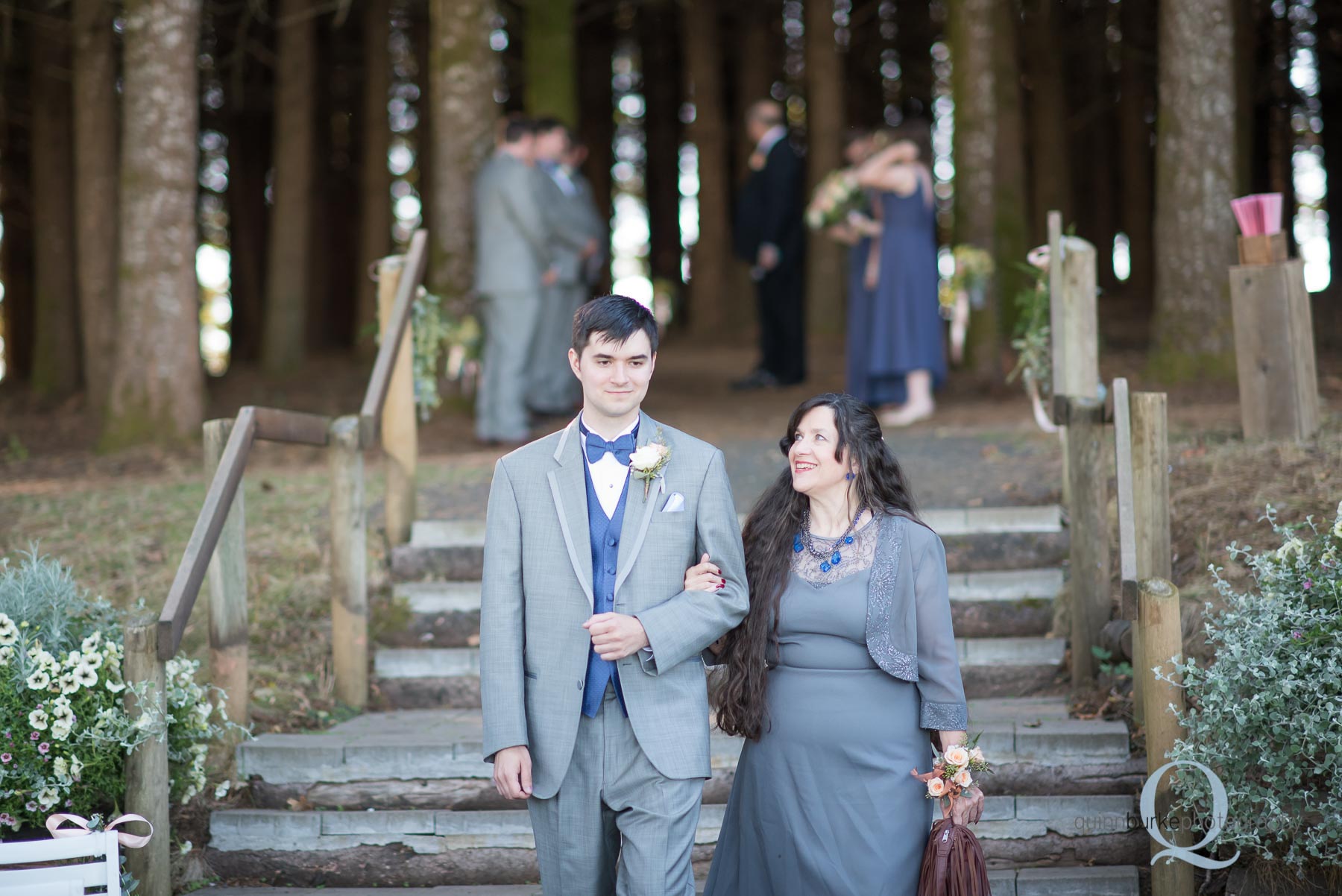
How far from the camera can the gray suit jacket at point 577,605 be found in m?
3.09

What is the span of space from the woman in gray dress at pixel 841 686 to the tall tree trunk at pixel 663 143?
20.3 meters

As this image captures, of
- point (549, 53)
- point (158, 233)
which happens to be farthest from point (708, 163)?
point (158, 233)

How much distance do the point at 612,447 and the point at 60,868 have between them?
1.95 m

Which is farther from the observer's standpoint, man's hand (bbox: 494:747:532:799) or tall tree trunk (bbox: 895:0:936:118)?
tall tree trunk (bbox: 895:0:936:118)

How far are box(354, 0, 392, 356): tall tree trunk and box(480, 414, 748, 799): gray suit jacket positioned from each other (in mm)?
13694

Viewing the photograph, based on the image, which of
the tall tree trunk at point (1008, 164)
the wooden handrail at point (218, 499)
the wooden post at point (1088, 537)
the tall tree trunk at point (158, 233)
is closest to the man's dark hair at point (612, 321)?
the wooden handrail at point (218, 499)

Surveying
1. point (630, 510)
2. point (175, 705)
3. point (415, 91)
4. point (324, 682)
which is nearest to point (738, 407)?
point (324, 682)

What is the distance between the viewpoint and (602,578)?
10.4ft

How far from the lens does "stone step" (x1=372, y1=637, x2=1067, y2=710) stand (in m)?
5.44

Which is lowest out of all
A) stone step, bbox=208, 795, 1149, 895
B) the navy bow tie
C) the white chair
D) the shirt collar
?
stone step, bbox=208, 795, 1149, 895

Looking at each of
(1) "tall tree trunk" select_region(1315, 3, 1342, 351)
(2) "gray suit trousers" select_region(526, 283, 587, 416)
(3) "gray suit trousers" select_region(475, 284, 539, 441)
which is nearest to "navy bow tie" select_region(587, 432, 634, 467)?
(3) "gray suit trousers" select_region(475, 284, 539, 441)

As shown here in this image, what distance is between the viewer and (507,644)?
311cm

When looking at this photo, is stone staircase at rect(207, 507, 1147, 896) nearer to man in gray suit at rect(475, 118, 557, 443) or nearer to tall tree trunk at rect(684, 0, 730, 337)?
man in gray suit at rect(475, 118, 557, 443)

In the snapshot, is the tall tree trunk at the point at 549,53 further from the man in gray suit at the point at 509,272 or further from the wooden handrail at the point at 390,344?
the wooden handrail at the point at 390,344
